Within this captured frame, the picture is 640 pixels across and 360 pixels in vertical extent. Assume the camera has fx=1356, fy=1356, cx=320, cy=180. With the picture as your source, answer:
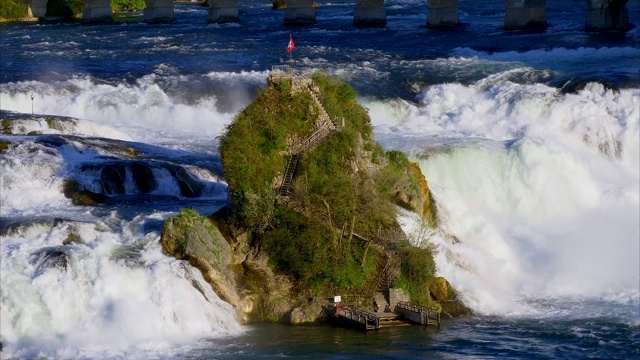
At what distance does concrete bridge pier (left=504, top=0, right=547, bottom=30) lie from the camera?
319 ft

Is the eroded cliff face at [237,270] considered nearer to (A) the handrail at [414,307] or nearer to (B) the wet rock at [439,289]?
(A) the handrail at [414,307]

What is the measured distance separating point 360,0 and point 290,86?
2356 inches

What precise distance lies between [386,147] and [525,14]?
44233mm

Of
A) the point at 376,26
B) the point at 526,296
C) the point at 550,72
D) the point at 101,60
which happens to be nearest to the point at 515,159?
the point at 526,296

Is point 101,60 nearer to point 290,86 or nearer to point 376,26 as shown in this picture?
point 376,26

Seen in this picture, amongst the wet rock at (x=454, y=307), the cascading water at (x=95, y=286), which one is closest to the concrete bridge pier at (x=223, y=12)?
the cascading water at (x=95, y=286)

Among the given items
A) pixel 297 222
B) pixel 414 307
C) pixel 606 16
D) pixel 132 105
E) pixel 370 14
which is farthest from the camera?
pixel 370 14

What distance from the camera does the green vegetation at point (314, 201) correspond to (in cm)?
4266

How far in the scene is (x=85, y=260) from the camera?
4097 cm

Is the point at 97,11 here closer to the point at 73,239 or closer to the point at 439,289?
the point at 73,239

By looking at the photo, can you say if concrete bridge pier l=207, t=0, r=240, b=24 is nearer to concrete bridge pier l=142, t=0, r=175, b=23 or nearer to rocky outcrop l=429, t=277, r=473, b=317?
concrete bridge pier l=142, t=0, r=175, b=23

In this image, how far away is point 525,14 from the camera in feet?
319

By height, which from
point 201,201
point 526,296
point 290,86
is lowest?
point 526,296

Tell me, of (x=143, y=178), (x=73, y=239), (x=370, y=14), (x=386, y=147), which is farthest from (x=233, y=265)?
(x=370, y=14)
